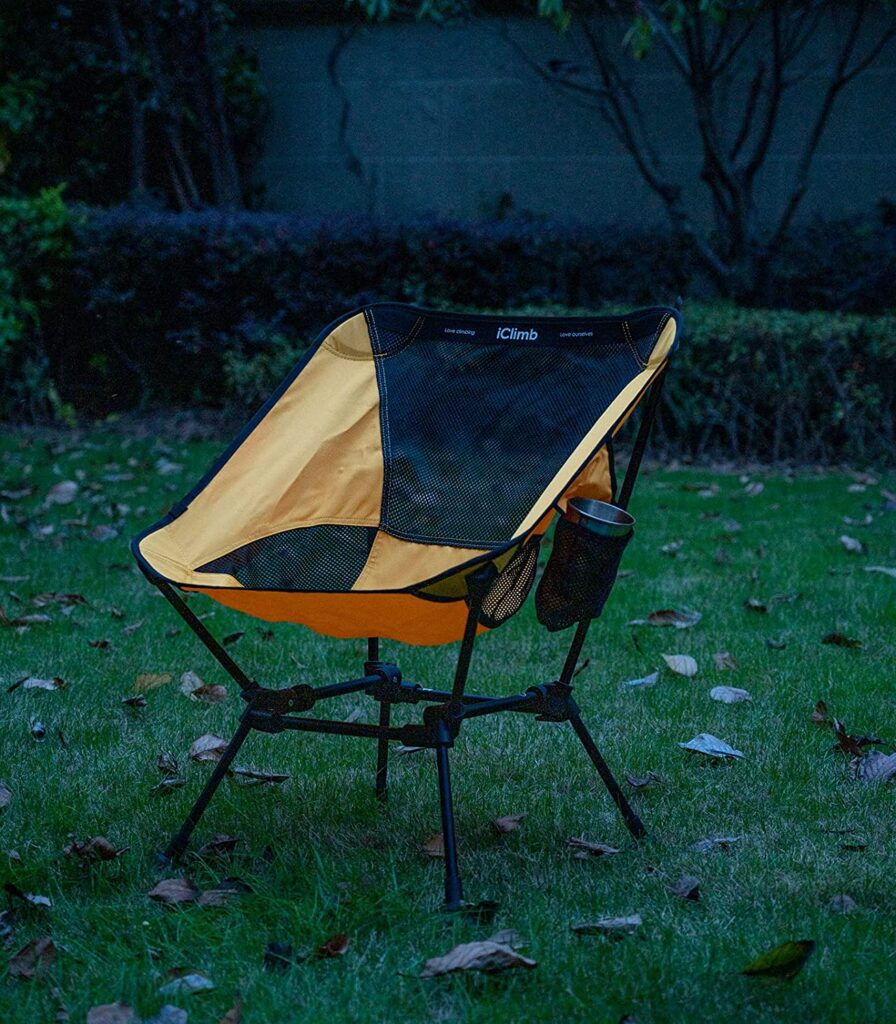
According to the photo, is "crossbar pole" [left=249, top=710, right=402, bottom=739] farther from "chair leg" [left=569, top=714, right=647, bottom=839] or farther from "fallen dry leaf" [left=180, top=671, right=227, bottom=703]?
"fallen dry leaf" [left=180, top=671, right=227, bottom=703]

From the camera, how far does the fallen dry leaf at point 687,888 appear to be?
90.9 inches

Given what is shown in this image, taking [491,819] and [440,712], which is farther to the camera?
[491,819]

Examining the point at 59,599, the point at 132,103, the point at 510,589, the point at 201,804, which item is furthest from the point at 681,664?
the point at 132,103

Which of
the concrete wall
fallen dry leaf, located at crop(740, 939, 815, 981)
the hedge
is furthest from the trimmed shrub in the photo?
fallen dry leaf, located at crop(740, 939, 815, 981)

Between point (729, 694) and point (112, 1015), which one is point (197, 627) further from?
point (729, 694)

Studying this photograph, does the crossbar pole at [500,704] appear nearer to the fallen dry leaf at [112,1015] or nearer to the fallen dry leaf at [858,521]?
the fallen dry leaf at [112,1015]

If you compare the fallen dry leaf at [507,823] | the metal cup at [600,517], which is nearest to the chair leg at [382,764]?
the fallen dry leaf at [507,823]

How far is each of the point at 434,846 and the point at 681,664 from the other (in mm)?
1244

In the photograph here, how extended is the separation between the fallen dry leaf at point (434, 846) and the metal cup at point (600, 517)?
66cm

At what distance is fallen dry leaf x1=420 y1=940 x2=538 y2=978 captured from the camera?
2.02 metres

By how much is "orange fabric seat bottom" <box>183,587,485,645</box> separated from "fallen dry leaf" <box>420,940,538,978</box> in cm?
63

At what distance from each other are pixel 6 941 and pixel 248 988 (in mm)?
437

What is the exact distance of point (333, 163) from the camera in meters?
9.09

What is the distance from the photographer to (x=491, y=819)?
2.68m
